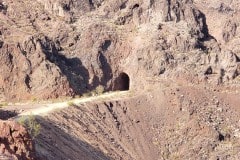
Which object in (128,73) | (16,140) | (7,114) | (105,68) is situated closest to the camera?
(16,140)

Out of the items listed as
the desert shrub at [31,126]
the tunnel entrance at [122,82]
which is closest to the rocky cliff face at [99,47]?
the tunnel entrance at [122,82]

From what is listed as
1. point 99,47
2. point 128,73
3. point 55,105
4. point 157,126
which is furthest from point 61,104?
point 128,73

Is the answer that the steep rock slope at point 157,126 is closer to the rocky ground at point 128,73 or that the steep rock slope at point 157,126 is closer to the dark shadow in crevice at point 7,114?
the rocky ground at point 128,73

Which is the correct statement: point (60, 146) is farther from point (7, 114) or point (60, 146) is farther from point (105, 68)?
point (105, 68)

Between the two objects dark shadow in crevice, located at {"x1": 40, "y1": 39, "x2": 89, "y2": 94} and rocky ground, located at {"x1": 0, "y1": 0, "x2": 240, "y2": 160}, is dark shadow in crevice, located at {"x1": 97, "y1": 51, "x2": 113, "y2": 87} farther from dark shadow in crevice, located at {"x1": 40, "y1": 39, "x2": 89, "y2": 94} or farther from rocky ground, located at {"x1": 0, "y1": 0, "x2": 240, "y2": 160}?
dark shadow in crevice, located at {"x1": 40, "y1": 39, "x2": 89, "y2": 94}

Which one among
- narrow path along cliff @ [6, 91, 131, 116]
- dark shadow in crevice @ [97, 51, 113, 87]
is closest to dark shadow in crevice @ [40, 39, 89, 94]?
dark shadow in crevice @ [97, 51, 113, 87]
